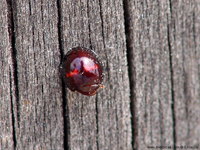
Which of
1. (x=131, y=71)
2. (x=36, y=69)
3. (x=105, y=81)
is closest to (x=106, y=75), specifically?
(x=105, y=81)

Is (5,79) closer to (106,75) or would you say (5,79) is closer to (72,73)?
(72,73)

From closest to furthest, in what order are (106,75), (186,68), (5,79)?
(5,79)
(106,75)
(186,68)

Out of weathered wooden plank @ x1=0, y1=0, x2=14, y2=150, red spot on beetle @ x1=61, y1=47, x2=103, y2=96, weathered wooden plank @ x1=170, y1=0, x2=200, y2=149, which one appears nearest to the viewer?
weathered wooden plank @ x1=0, y1=0, x2=14, y2=150

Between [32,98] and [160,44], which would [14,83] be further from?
[160,44]

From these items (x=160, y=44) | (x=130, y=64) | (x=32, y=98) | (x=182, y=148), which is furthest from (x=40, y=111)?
(x=182, y=148)

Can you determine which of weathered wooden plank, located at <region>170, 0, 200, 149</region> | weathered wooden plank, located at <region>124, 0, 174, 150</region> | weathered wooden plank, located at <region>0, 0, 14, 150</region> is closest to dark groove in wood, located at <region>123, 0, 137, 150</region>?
weathered wooden plank, located at <region>124, 0, 174, 150</region>

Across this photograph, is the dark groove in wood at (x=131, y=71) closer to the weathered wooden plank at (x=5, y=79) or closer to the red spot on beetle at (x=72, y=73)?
the red spot on beetle at (x=72, y=73)

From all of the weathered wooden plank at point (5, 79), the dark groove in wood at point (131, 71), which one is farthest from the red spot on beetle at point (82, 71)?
the weathered wooden plank at point (5, 79)

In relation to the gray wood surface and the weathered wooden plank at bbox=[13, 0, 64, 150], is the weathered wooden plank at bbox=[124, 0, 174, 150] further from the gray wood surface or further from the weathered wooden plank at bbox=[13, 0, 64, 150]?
the weathered wooden plank at bbox=[13, 0, 64, 150]
